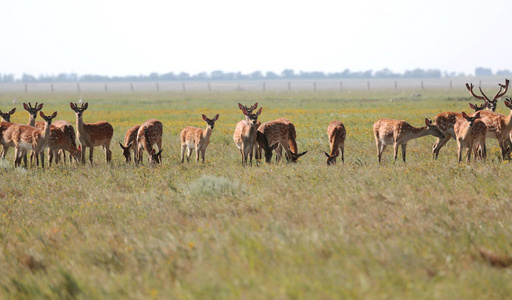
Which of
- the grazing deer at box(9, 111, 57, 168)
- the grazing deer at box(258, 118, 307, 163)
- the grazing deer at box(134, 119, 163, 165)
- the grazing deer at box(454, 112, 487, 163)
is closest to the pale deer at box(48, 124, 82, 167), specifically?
the grazing deer at box(9, 111, 57, 168)

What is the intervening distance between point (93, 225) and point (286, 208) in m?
2.91

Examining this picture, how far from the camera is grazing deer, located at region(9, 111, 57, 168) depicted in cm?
1474

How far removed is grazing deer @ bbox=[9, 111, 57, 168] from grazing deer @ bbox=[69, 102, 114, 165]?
3.58 ft

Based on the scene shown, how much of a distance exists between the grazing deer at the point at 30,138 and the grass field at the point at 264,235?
265 centimetres

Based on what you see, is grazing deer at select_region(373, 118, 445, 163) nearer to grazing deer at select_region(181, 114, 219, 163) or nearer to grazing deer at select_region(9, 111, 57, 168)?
grazing deer at select_region(181, 114, 219, 163)

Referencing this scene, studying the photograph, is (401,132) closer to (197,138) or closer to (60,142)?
(197,138)

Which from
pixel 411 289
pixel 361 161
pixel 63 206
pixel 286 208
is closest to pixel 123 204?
pixel 63 206

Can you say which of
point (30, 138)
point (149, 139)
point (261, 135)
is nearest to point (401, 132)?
point (261, 135)

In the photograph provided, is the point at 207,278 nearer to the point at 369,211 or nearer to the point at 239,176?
the point at 369,211

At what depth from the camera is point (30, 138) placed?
14.9 metres

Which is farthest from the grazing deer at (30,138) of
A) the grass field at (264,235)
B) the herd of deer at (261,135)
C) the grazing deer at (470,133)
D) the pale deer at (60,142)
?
the grazing deer at (470,133)

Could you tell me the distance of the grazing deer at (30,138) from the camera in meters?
14.7

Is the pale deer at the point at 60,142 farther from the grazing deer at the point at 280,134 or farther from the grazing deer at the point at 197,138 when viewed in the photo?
the grazing deer at the point at 280,134

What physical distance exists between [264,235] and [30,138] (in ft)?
34.1
